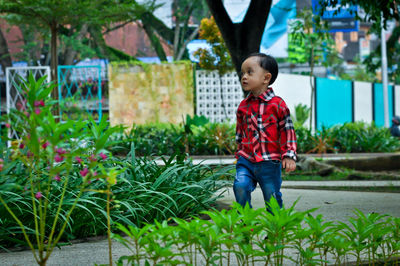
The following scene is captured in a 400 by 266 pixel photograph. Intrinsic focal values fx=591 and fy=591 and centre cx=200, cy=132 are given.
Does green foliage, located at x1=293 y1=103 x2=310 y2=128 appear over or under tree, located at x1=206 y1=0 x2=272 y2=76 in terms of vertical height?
under

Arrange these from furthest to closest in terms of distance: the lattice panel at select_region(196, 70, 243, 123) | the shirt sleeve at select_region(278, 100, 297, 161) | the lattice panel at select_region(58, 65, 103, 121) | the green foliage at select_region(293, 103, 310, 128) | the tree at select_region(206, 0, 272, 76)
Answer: the lattice panel at select_region(196, 70, 243, 123) → the green foliage at select_region(293, 103, 310, 128) → the tree at select_region(206, 0, 272, 76) → the shirt sleeve at select_region(278, 100, 297, 161) → the lattice panel at select_region(58, 65, 103, 121)

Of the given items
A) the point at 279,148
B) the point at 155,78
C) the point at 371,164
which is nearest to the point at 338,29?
the point at 155,78

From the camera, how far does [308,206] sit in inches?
235

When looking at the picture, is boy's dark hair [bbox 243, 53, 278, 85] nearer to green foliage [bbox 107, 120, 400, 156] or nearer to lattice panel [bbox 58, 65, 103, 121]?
lattice panel [bbox 58, 65, 103, 121]

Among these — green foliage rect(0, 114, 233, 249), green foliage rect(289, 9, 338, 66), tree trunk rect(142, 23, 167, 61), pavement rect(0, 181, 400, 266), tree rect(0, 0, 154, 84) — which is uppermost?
tree trunk rect(142, 23, 167, 61)

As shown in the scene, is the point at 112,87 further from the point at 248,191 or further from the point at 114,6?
the point at 248,191

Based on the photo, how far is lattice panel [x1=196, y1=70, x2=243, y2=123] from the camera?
1831cm

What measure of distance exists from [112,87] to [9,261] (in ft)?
46.8

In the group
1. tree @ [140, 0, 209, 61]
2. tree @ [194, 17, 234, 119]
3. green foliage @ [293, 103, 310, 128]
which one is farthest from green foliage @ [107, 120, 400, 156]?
tree @ [140, 0, 209, 61]

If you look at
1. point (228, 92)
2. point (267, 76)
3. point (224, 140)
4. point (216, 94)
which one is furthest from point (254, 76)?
point (228, 92)

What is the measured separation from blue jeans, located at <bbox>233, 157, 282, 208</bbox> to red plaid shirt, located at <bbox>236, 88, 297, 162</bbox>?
55mm

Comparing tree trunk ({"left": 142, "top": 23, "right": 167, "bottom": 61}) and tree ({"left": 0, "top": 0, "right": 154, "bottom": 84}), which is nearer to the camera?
tree ({"left": 0, "top": 0, "right": 154, "bottom": 84})

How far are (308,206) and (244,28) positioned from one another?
378 centimetres

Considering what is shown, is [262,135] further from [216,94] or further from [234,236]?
[216,94]
